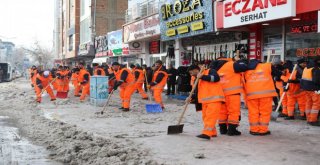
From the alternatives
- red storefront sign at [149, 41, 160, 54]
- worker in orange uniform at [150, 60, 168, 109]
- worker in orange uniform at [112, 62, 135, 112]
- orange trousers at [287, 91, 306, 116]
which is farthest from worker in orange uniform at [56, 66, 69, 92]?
orange trousers at [287, 91, 306, 116]

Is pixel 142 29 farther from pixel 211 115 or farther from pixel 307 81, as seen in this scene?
pixel 211 115

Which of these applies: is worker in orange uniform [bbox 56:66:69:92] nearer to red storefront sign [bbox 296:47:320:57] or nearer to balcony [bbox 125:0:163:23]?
balcony [bbox 125:0:163:23]

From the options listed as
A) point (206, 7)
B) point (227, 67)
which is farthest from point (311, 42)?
point (227, 67)

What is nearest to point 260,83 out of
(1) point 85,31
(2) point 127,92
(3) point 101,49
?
(2) point 127,92

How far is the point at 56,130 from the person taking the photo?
9.69 meters

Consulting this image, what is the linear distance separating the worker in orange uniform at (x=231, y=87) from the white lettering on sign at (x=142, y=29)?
530 inches

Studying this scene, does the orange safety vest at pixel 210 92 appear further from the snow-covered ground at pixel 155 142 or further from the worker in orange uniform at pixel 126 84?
the worker in orange uniform at pixel 126 84

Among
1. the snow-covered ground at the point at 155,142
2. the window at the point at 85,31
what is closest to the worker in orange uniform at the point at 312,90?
the snow-covered ground at the point at 155,142

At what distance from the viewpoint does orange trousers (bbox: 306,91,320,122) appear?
10.1 metres

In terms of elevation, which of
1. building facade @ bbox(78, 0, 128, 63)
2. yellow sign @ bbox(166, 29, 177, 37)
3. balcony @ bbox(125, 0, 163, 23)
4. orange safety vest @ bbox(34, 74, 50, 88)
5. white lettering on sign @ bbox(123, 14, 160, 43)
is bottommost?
orange safety vest @ bbox(34, 74, 50, 88)

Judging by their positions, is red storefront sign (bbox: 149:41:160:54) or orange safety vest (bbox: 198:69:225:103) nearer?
orange safety vest (bbox: 198:69:225:103)

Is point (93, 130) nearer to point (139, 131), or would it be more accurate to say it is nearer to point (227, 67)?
point (139, 131)

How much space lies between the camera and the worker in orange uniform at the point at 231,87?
27.1 ft

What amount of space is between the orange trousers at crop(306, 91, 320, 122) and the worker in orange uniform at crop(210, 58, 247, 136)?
2638 millimetres
